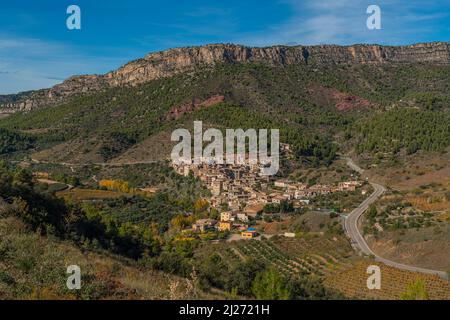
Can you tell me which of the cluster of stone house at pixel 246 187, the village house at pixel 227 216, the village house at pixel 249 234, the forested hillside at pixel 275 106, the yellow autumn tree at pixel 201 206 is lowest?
the village house at pixel 249 234

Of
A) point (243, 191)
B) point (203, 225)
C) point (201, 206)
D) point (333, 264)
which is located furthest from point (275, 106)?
point (333, 264)

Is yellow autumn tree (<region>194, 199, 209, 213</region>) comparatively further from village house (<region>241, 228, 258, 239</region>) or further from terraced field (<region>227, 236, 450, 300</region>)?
terraced field (<region>227, 236, 450, 300</region>)

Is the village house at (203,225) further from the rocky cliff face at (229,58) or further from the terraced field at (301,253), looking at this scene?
the rocky cliff face at (229,58)

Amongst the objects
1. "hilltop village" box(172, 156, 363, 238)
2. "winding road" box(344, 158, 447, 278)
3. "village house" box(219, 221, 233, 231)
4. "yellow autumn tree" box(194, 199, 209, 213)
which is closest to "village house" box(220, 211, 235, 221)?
"hilltop village" box(172, 156, 363, 238)

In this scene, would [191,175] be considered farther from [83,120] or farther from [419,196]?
[83,120]

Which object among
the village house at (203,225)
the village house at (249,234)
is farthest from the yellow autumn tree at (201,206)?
the village house at (249,234)

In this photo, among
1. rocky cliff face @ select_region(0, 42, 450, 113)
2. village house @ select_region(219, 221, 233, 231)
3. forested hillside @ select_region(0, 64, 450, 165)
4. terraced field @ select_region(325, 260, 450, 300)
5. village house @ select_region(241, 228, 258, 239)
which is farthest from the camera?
rocky cliff face @ select_region(0, 42, 450, 113)

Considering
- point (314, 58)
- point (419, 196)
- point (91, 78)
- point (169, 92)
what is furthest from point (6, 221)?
point (91, 78)

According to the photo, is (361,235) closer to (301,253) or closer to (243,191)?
(301,253)
